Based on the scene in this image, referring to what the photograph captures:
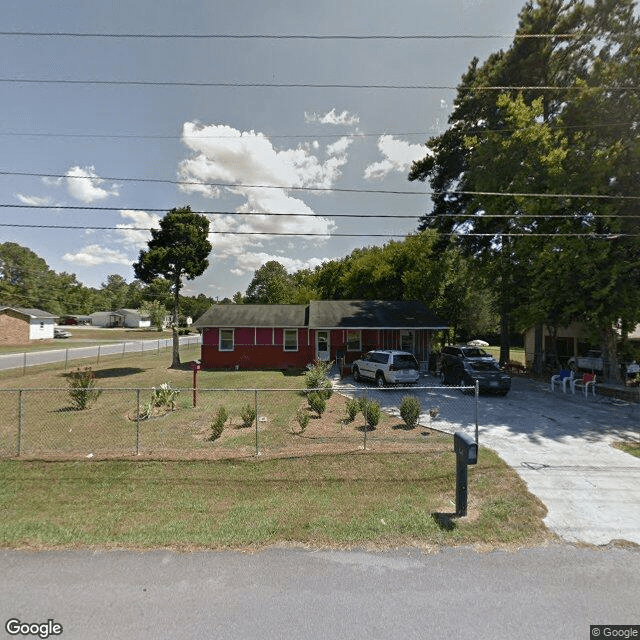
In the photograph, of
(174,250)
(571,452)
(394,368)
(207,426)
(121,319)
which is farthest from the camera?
(121,319)

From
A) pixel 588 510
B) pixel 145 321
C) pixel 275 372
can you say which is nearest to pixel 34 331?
pixel 275 372

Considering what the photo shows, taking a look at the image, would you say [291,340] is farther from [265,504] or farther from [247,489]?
[265,504]

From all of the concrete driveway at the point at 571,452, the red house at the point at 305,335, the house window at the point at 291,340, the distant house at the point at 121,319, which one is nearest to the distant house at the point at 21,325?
the red house at the point at 305,335

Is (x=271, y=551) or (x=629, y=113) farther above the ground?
(x=629, y=113)

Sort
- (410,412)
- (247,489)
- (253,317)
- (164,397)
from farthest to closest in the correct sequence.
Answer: (253,317) < (164,397) < (410,412) < (247,489)

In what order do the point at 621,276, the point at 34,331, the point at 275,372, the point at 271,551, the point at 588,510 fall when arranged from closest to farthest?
the point at 271,551, the point at 588,510, the point at 621,276, the point at 275,372, the point at 34,331

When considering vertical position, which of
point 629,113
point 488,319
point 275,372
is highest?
point 629,113

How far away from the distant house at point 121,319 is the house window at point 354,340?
8275cm

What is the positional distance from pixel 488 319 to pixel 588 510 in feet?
127

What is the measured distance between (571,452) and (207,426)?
9.90 metres

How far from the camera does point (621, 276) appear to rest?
1438cm

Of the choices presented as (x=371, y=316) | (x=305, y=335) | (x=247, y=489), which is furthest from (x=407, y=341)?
(x=247, y=489)

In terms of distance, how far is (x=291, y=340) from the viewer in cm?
2403

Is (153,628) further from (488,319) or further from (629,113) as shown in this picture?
(488,319)
